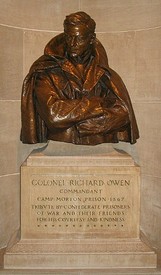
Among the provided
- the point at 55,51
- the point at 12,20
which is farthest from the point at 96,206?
the point at 12,20

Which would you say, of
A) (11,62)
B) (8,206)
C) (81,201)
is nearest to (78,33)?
(11,62)

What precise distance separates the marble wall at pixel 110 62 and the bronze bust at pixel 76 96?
728 mm

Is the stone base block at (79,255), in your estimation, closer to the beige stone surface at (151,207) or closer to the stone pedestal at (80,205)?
the stone pedestal at (80,205)

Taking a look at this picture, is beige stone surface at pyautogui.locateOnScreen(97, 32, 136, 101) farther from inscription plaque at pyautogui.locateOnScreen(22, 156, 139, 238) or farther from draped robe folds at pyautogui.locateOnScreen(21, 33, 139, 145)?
inscription plaque at pyautogui.locateOnScreen(22, 156, 139, 238)

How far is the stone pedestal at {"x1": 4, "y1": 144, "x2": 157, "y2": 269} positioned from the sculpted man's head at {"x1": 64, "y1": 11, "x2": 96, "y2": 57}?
83 centimetres

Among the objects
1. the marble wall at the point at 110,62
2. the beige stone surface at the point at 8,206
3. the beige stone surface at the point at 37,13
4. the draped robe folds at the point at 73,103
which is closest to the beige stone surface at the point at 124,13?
the marble wall at the point at 110,62

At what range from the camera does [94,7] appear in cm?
409

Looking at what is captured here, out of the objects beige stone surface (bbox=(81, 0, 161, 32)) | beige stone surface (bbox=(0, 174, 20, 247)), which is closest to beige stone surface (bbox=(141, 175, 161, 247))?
beige stone surface (bbox=(0, 174, 20, 247))

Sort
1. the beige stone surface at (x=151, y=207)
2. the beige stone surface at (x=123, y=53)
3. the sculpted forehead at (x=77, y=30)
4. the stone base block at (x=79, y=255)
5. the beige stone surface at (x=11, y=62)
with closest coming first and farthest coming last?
the stone base block at (x=79, y=255)
the sculpted forehead at (x=77, y=30)
the beige stone surface at (x=11, y=62)
the beige stone surface at (x=151, y=207)
the beige stone surface at (x=123, y=53)

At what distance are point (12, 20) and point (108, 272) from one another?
2422 millimetres

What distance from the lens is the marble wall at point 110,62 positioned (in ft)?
12.8

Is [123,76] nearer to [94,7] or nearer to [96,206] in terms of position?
[94,7]

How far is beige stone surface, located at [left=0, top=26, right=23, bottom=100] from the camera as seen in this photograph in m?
3.84

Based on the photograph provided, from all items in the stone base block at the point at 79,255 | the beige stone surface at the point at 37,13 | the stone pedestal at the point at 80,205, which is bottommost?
the stone base block at the point at 79,255
